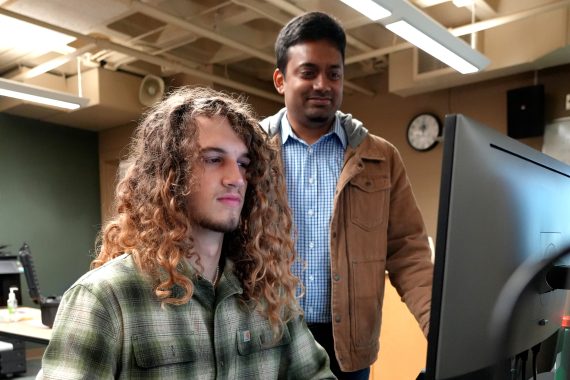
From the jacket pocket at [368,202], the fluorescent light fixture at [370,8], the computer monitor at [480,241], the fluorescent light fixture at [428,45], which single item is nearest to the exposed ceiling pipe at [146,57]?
the fluorescent light fixture at [428,45]

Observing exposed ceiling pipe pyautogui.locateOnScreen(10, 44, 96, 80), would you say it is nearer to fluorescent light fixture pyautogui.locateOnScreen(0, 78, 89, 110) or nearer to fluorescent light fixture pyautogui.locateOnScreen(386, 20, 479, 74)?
fluorescent light fixture pyautogui.locateOnScreen(0, 78, 89, 110)

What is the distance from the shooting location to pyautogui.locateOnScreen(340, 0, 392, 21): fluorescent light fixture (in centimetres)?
251

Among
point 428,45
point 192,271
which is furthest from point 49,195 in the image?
point 192,271

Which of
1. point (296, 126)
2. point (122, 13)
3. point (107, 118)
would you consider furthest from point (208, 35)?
point (296, 126)

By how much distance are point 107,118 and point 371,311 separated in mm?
5049

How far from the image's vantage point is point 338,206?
1.43 m

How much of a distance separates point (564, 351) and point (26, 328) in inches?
106

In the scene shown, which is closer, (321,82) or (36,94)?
(321,82)

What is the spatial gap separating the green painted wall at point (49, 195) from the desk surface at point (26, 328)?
250cm

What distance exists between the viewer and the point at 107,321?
0.88m

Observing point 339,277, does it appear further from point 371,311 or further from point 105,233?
point 105,233

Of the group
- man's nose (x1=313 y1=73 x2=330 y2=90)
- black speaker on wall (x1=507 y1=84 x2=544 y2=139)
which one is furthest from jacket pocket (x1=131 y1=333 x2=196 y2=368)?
black speaker on wall (x1=507 y1=84 x2=544 y2=139)

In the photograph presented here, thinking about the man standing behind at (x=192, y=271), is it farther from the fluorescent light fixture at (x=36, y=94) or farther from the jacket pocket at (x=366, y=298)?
the fluorescent light fixture at (x=36, y=94)

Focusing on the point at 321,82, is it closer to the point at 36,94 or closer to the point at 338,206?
the point at 338,206
